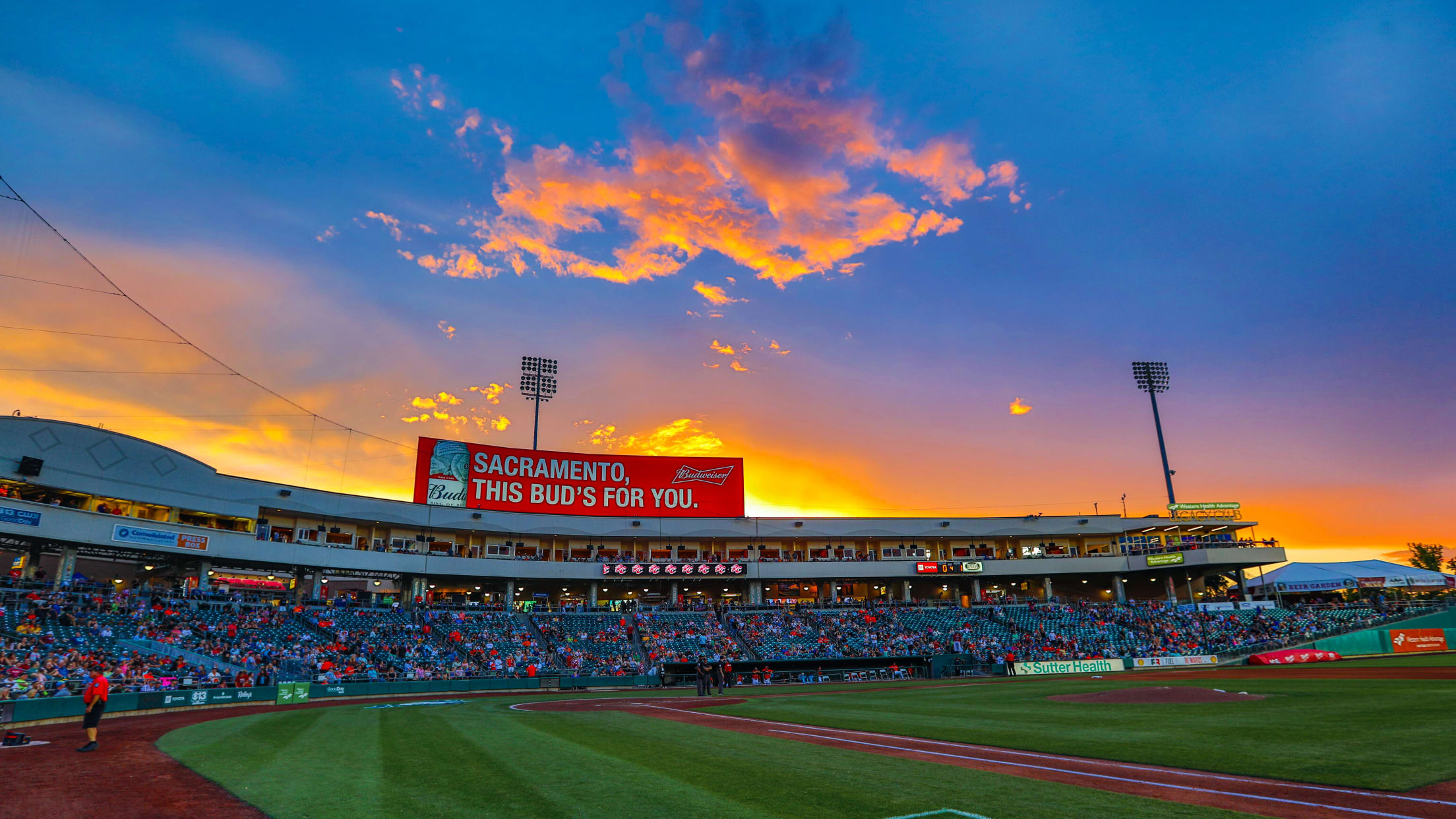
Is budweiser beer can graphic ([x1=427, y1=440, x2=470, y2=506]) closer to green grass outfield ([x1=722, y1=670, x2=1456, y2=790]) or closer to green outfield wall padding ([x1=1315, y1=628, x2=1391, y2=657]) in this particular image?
green grass outfield ([x1=722, y1=670, x2=1456, y2=790])

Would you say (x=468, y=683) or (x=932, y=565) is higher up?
(x=932, y=565)

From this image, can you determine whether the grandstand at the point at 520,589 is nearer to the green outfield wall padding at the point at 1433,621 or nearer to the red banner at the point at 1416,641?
the green outfield wall padding at the point at 1433,621

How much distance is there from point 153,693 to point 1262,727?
37530 millimetres

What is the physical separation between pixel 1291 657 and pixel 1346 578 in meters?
34.0

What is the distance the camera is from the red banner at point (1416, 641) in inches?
1822

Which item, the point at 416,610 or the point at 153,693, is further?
the point at 416,610

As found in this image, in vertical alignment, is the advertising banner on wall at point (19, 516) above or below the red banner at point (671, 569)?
above

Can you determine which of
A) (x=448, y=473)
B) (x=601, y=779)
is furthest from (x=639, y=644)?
(x=601, y=779)

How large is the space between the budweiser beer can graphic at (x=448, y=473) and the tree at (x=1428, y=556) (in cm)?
14796

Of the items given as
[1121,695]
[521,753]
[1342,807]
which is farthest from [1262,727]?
[521,753]

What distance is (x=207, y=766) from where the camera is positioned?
564 inches

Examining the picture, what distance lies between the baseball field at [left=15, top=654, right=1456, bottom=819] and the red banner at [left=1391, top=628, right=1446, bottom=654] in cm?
2887

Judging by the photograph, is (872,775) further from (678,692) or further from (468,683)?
(468,683)

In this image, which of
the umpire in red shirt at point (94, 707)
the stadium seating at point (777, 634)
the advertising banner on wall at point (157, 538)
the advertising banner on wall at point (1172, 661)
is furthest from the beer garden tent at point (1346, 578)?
the advertising banner on wall at point (157, 538)
